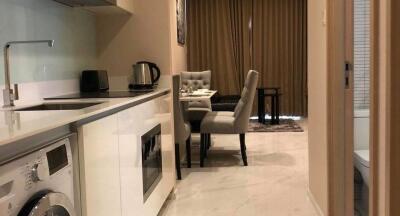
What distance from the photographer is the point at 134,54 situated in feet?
11.5

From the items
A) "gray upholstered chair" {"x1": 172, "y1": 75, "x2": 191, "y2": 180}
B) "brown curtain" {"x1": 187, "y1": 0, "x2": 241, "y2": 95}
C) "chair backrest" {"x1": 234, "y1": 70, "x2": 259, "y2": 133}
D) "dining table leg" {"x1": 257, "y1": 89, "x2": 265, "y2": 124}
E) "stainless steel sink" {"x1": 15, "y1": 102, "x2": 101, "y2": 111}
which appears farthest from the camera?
"brown curtain" {"x1": 187, "y1": 0, "x2": 241, "y2": 95}

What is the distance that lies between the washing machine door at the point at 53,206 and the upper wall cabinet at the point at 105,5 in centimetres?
174

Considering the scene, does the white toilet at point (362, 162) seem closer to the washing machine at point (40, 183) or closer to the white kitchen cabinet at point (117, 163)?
the white kitchen cabinet at point (117, 163)

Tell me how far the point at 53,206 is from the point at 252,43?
24.9ft

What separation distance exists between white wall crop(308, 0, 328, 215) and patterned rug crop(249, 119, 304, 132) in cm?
358

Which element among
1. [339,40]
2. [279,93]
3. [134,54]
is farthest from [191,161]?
[279,93]

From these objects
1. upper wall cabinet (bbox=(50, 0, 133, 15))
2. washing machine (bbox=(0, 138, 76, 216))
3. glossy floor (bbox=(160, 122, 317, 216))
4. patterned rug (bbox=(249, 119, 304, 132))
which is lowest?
glossy floor (bbox=(160, 122, 317, 216))

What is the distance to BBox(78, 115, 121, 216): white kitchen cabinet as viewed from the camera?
65.3 inches

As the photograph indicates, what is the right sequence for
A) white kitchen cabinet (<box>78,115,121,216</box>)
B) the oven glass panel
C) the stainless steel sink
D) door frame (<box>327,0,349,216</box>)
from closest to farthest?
1. the oven glass panel
2. white kitchen cabinet (<box>78,115,121,216</box>)
3. the stainless steel sink
4. door frame (<box>327,0,349,216</box>)

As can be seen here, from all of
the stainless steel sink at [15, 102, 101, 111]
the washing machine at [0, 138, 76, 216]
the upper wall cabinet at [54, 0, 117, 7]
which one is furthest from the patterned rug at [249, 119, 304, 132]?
the washing machine at [0, 138, 76, 216]

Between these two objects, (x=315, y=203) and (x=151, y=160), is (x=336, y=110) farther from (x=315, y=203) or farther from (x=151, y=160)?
(x=151, y=160)

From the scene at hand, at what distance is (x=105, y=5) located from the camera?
9.91 feet

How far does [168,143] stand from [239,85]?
5415 mm

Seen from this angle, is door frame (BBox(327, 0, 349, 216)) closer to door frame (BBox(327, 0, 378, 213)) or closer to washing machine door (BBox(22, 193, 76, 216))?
door frame (BBox(327, 0, 378, 213))
